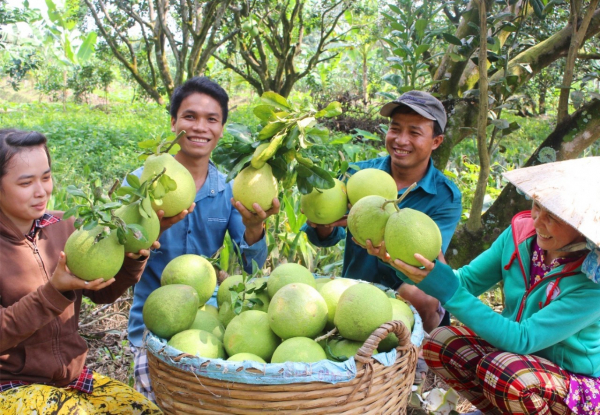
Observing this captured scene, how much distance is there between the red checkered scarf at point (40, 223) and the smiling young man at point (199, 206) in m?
0.50

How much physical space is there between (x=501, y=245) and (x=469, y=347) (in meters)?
0.45

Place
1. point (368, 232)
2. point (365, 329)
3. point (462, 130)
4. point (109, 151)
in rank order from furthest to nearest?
point (109, 151) → point (462, 130) → point (368, 232) → point (365, 329)

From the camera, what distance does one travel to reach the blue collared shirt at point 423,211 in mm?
2377

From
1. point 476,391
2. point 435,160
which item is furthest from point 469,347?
point 435,160

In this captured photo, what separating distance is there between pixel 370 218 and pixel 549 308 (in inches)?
26.8

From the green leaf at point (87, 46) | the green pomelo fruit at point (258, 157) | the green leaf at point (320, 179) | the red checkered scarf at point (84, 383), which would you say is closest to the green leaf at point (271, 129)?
the green pomelo fruit at point (258, 157)

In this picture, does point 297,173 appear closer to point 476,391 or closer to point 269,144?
point 269,144

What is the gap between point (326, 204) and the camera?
1964mm

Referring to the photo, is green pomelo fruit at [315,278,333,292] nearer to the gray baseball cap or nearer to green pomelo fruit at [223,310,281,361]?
green pomelo fruit at [223,310,281,361]

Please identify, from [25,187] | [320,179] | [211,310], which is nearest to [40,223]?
[25,187]

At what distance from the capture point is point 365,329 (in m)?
1.51

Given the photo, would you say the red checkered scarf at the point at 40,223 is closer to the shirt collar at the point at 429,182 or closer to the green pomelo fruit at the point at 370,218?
the green pomelo fruit at the point at 370,218

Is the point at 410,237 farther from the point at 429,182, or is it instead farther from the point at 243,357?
the point at 429,182

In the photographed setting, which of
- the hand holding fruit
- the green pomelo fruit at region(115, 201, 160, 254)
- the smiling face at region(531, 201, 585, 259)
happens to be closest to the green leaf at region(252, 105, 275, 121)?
the hand holding fruit
